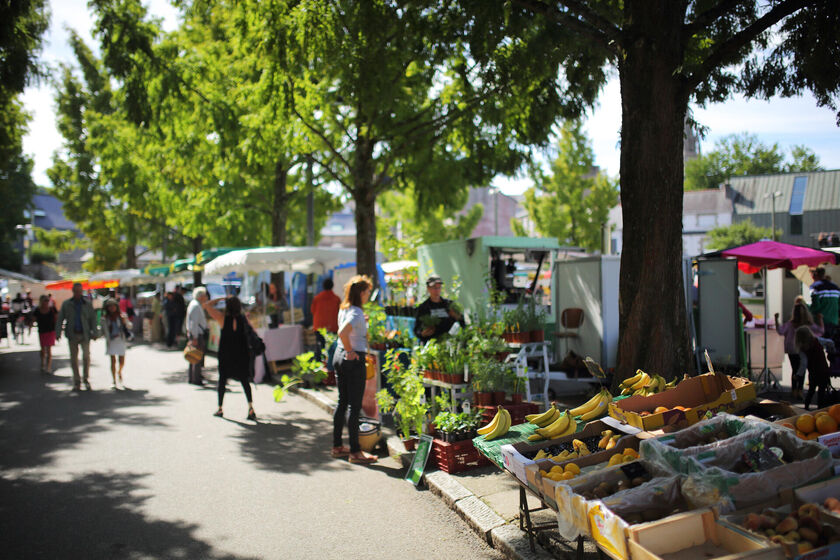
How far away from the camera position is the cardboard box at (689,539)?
8.88 ft

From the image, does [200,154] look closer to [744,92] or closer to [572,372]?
[572,372]

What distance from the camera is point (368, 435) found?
711cm

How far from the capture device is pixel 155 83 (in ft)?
37.6

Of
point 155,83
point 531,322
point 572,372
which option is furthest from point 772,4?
point 155,83

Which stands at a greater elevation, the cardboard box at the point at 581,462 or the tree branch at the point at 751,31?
the tree branch at the point at 751,31

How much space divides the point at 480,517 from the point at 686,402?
187 centimetres

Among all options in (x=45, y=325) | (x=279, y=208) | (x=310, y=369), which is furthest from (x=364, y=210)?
(x=45, y=325)

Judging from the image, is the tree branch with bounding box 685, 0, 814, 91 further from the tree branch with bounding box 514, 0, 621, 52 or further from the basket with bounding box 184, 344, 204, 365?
the basket with bounding box 184, 344, 204, 365

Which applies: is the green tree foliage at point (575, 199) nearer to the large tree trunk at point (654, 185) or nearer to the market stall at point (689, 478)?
the large tree trunk at point (654, 185)

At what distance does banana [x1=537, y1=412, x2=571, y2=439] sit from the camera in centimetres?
428

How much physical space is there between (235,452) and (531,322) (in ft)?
14.0

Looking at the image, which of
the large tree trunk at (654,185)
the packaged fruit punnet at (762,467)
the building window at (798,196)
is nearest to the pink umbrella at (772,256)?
the large tree trunk at (654,185)

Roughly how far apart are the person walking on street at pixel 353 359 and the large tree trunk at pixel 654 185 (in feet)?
9.32

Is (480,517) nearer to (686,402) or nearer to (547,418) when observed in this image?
(547,418)
